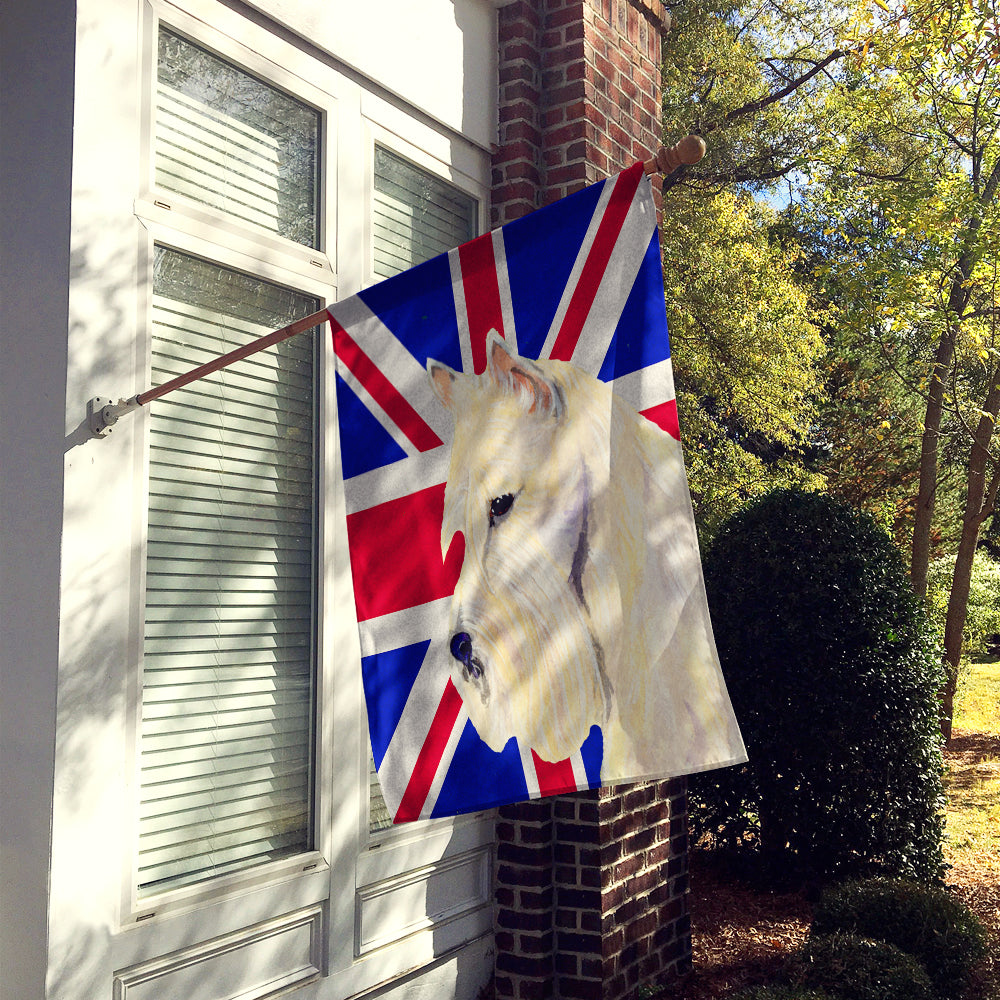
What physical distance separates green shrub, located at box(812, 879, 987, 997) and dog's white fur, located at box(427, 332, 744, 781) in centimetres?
283

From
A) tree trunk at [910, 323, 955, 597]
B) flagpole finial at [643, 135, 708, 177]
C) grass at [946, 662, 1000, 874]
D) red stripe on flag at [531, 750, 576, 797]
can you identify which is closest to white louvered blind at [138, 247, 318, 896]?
red stripe on flag at [531, 750, 576, 797]

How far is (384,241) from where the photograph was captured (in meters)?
4.09

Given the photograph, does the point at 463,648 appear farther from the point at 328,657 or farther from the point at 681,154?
the point at 328,657

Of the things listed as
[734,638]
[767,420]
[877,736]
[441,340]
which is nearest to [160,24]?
[441,340]

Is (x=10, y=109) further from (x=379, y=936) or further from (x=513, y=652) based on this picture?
(x=379, y=936)

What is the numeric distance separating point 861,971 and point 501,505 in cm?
292

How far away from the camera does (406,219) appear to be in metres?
4.21

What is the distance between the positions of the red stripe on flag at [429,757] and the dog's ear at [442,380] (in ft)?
2.34

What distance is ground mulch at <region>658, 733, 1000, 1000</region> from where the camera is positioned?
4.72 metres

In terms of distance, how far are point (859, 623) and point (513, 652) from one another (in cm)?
415

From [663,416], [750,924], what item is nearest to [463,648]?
[663,416]

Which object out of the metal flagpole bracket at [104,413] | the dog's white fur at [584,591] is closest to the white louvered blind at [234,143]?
the metal flagpole bracket at [104,413]

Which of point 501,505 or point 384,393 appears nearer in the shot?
point 501,505

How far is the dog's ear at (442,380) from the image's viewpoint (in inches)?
96.4
